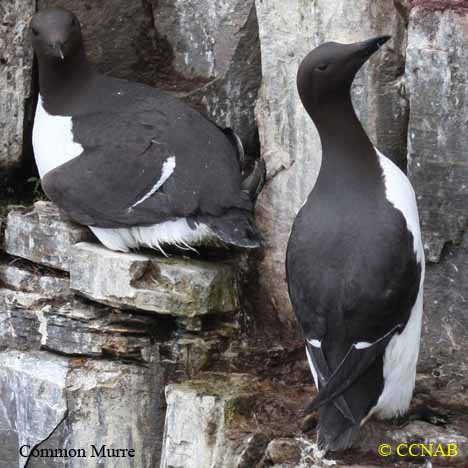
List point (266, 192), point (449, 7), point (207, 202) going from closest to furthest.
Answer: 1. point (449, 7)
2. point (207, 202)
3. point (266, 192)

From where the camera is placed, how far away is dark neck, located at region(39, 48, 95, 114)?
6.25 metres

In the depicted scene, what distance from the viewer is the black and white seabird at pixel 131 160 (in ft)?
18.9

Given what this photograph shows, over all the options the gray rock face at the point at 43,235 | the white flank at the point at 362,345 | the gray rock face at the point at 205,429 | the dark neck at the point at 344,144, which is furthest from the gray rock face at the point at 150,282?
the white flank at the point at 362,345

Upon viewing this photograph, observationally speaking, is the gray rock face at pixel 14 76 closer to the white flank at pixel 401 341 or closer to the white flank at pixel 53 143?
Result: the white flank at pixel 53 143

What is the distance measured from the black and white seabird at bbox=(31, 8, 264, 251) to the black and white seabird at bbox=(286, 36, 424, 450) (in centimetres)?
60

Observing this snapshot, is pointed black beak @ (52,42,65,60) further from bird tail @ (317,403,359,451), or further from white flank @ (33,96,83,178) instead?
bird tail @ (317,403,359,451)

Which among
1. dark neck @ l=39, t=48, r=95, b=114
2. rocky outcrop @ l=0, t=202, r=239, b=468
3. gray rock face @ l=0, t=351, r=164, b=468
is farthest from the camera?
dark neck @ l=39, t=48, r=95, b=114

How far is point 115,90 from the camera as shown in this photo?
20.5 feet

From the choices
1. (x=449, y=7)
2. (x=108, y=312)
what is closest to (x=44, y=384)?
(x=108, y=312)

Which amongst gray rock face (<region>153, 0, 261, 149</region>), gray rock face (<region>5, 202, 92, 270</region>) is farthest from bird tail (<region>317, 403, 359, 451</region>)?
gray rock face (<region>153, 0, 261, 149</region>)

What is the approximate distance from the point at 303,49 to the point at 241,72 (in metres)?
0.78

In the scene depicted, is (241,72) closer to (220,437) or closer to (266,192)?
(266,192)

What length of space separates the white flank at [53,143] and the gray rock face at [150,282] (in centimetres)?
43

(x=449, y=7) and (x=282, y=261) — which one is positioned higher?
(x=449, y=7)
